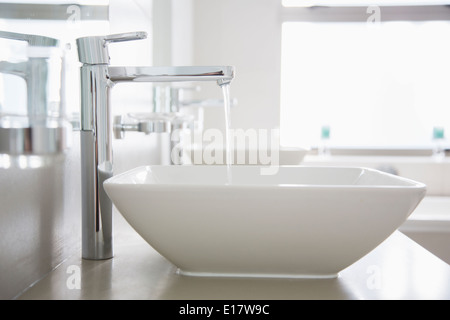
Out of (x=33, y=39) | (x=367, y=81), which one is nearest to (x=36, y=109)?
(x=33, y=39)

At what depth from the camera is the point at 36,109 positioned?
0.47 meters

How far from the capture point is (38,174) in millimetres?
640

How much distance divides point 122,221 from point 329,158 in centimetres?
209

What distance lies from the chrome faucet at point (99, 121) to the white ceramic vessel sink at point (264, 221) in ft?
0.24

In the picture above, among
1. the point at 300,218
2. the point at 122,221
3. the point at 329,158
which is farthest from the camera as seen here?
the point at 329,158

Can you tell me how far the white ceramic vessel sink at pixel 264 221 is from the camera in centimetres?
59

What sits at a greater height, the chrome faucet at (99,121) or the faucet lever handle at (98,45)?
the faucet lever handle at (98,45)

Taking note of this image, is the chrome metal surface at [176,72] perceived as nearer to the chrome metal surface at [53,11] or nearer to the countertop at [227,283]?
the chrome metal surface at [53,11]

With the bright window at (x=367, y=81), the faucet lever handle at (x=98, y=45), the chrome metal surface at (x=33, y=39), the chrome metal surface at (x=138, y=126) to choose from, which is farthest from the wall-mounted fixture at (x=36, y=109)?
the bright window at (x=367, y=81)

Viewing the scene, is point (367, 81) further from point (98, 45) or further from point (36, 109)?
point (36, 109)

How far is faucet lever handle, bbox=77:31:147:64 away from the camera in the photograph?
668mm

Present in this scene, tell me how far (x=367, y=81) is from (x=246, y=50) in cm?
80
